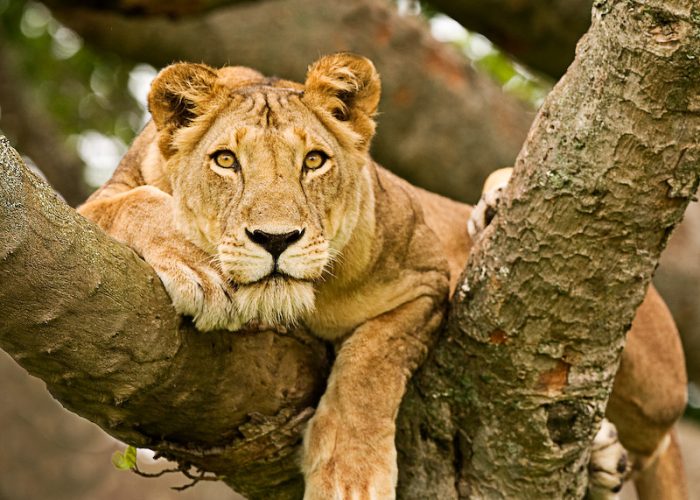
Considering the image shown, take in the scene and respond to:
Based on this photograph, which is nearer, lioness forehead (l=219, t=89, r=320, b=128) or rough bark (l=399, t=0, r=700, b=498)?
rough bark (l=399, t=0, r=700, b=498)

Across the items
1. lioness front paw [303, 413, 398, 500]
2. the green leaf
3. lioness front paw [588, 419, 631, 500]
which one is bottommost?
the green leaf

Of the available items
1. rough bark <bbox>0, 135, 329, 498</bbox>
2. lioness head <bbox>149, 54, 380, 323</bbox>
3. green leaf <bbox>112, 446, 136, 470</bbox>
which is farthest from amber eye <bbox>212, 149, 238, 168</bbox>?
green leaf <bbox>112, 446, 136, 470</bbox>

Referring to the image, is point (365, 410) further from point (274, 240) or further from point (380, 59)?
point (380, 59)

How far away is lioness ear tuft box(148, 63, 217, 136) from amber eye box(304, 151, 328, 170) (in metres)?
0.44

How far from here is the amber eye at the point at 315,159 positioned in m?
3.35

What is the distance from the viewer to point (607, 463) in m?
4.12

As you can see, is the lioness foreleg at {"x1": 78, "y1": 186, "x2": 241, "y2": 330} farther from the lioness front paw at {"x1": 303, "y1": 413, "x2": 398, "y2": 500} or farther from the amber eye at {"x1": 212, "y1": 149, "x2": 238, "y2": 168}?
the lioness front paw at {"x1": 303, "y1": 413, "x2": 398, "y2": 500}

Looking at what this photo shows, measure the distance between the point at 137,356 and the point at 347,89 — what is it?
1.29 metres

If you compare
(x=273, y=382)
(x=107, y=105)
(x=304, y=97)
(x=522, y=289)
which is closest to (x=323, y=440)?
(x=273, y=382)

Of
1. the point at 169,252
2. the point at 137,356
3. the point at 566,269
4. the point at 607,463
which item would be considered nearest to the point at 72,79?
the point at 169,252

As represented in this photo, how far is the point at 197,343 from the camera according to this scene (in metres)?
3.10

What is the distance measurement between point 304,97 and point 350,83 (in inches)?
6.8

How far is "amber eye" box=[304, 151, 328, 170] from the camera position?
3.35m

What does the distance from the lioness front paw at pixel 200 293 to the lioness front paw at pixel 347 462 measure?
60 centimetres
